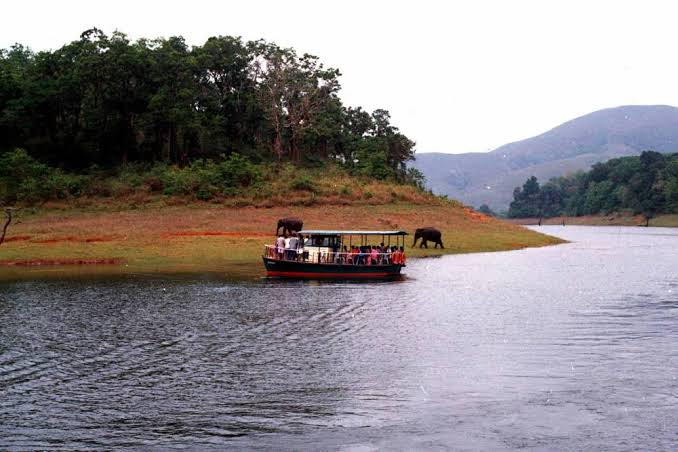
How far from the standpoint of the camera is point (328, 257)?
49.9 metres

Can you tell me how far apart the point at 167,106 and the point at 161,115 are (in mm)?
1248

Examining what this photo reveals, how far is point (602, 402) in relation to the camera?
20.2 metres

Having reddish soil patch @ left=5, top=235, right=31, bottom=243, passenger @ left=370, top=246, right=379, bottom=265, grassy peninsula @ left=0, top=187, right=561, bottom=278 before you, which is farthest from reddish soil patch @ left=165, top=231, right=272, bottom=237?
passenger @ left=370, top=246, right=379, bottom=265

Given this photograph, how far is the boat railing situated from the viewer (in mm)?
49500

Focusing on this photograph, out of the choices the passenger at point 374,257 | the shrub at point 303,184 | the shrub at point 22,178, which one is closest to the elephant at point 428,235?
the shrub at point 303,184

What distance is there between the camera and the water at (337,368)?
1786 centimetres

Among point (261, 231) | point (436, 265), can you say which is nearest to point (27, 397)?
point (436, 265)

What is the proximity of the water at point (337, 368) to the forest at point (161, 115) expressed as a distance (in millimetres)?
43936

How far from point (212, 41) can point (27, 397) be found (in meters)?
80.5

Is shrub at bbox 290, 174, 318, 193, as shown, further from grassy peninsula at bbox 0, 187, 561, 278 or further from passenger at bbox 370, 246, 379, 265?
passenger at bbox 370, 246, 379, 265

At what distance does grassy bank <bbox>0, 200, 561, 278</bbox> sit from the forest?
735 centimetres

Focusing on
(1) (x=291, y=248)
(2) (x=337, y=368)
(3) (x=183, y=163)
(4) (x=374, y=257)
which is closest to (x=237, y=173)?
(3) (x=183, y=163)

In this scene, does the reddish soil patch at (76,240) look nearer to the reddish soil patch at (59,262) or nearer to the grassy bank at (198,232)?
the grassy bank at (198,232)

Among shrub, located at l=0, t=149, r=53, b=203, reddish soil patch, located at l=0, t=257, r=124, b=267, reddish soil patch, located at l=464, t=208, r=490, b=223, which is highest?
shrub, located at l=0, t=149, r=53, b=203
